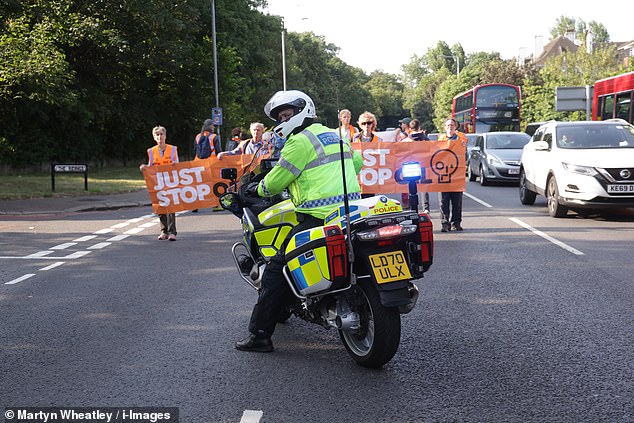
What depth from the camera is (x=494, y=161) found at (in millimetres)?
23328

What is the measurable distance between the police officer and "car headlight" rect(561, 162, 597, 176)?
28.8ft

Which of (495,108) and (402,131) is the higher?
(495,108)

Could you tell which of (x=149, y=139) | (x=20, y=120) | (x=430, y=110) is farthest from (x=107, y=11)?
(x=430, y=110)

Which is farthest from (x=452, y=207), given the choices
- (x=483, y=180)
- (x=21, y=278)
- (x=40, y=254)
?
(x=483, y=180)

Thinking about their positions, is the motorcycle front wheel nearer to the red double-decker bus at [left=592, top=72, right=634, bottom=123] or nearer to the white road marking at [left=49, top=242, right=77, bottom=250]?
the white road marking at [left=49, top=242, right=77, bottom=250]

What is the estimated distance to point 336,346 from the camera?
5695 mm

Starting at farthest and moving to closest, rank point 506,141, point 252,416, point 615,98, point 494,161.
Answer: point 615,98, point 506,141, point 494,161, point 252,416

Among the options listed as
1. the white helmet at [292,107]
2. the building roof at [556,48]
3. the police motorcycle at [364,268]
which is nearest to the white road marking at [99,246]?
the police motorcycle at [364,268]

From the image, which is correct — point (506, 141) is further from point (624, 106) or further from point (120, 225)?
point (120, 225)

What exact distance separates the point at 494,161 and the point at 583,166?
392 inches

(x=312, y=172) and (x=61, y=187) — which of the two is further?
(x=61, y=187)

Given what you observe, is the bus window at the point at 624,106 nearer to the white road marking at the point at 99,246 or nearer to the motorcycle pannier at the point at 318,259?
the white road marking at the point at 99,246

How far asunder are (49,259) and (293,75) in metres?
70.2

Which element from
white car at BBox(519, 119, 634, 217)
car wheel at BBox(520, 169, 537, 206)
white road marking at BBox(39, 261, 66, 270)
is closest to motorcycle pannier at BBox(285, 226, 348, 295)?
white road marking at BBox(39, 261, 66, 270)
